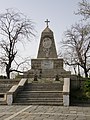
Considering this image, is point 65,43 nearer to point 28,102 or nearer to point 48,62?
point 48,62

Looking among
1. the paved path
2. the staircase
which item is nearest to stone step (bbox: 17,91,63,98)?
the staircase

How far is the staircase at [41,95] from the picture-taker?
1975cm

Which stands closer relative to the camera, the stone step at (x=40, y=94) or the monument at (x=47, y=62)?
the stone step at (x=40, y=94)

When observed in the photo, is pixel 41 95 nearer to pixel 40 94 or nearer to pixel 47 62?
pixel 40 94

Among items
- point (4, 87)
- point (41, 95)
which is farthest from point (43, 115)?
point (4, 87)

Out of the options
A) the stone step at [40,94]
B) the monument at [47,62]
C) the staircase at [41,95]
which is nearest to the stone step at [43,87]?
the staircase at [41,95]

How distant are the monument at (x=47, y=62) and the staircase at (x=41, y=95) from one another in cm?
769

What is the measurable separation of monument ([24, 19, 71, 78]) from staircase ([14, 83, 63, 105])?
25.2 ft

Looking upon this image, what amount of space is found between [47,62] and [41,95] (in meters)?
12.2

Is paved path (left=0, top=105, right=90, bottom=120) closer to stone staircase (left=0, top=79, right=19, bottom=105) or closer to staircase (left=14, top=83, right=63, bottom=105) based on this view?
staircase (left=14, top=83, right=63, bottom=105)

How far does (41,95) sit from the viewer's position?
69.6ft

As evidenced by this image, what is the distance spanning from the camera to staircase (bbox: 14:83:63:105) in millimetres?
19750

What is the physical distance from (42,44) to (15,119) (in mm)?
23041

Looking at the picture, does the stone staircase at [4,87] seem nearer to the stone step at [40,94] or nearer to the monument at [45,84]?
the monument at [45,84]
